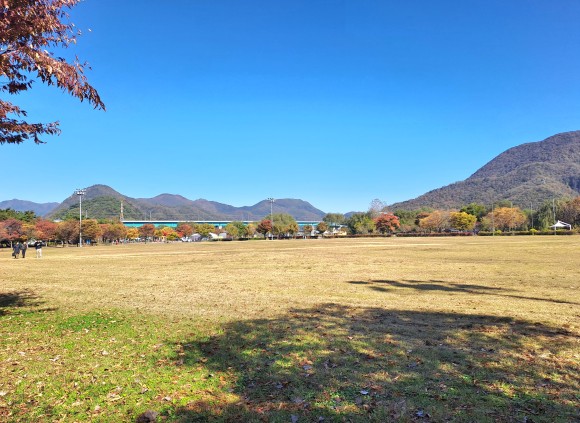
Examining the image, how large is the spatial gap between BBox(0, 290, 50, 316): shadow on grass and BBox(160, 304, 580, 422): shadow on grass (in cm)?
734

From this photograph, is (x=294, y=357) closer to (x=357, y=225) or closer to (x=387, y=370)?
(x=387, y=370)

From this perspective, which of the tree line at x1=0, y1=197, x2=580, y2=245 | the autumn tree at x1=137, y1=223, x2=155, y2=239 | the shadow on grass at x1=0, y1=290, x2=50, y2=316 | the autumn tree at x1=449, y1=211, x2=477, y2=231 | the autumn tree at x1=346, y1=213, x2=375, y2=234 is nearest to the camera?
the shadow on grass at x1=0, y1=290, x2=50, y2=316

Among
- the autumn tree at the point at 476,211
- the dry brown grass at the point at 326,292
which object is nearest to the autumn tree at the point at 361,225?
the autumn tree at the point at 476,211

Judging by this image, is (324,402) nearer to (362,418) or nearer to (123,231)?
(362,418)

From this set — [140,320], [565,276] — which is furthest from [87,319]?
→ [565,276]

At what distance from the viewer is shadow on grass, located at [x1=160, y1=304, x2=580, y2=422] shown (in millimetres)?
4512

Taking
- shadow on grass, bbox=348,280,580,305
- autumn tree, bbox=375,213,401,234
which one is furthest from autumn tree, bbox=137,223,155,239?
shadow on grass, bbox=348,280,580,305

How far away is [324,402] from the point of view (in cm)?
477

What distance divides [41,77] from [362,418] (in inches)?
287

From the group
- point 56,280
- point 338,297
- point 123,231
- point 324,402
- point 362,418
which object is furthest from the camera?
point 123,231

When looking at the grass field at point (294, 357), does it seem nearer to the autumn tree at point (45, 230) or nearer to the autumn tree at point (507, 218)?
the autumn tree at point (45, 230)

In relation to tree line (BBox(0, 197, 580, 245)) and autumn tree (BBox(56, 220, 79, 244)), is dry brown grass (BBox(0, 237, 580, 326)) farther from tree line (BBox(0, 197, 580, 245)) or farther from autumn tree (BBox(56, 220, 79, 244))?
autumn tree (BBox(56, 220, 79, 244))

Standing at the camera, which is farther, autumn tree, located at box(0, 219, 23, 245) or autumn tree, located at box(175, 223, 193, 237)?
autumn tree, located at box(175, 223, 193, 237)

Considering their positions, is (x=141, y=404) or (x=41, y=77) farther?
(x=41, y=77)
